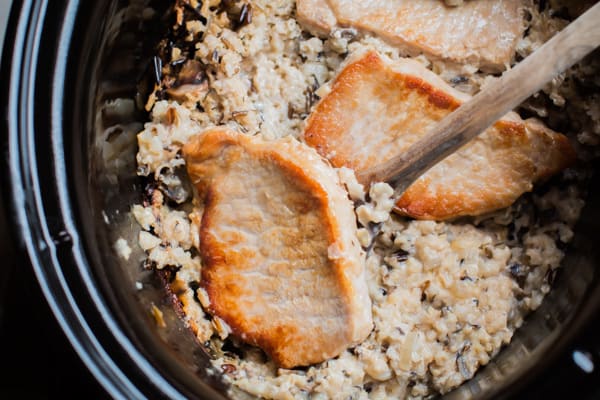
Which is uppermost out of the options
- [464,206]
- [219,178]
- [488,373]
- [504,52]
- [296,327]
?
[504,52]

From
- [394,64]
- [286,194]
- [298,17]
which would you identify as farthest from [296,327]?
[298,17]

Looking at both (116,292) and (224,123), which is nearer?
(116,292)

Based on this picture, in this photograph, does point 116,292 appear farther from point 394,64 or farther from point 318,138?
point 394,64

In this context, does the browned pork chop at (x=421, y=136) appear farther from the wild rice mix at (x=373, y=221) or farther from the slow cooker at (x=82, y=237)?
the slow cooker at (x=82, y=237)

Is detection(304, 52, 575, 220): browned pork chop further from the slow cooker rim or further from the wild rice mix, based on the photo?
the slow cooker rim

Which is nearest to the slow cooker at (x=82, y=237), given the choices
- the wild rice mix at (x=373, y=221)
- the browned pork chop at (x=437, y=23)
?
the wild rice mix at (x=373, y=221)

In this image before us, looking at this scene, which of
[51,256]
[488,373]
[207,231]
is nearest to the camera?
[51,256]

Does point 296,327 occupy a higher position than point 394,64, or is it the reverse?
point 394,64
